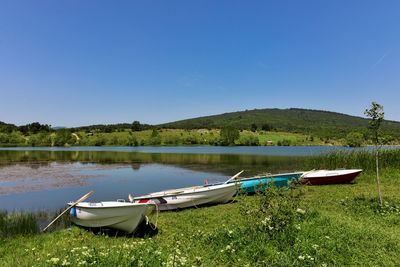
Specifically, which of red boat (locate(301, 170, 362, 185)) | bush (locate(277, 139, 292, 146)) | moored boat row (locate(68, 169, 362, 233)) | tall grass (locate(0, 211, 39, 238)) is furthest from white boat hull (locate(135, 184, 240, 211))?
bush (locate(277, 139, 292, 146))

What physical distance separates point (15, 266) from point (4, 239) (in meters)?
4.84

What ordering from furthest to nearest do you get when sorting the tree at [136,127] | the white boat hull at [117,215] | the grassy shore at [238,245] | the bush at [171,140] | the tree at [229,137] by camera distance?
the tree at [136,127], the bush at [171,140], the tree at [229,137], the white boat hull at [117,215], the grassy shore at [238,245]

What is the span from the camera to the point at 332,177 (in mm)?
15516

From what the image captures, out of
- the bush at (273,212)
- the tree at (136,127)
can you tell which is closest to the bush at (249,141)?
the tree at (136,127)

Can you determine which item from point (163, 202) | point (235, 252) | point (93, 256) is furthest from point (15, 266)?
point (163, 202)

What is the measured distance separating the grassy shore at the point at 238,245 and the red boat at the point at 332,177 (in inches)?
263

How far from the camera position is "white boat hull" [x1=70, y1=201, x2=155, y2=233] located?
24.3ft

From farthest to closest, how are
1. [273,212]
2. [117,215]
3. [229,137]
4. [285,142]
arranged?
[229,137] → [285,142] → [117,215] → [273,212]

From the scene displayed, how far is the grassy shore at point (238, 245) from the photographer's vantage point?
441 cm

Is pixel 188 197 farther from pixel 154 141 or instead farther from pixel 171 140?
pixel 154 141

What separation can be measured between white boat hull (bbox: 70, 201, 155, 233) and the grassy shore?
0.41m

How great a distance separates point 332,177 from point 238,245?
13.3 metres

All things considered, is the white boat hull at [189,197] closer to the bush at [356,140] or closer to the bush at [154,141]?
the bush at [356,140]

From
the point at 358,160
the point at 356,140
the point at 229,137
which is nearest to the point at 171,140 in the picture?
the point at 229,137
